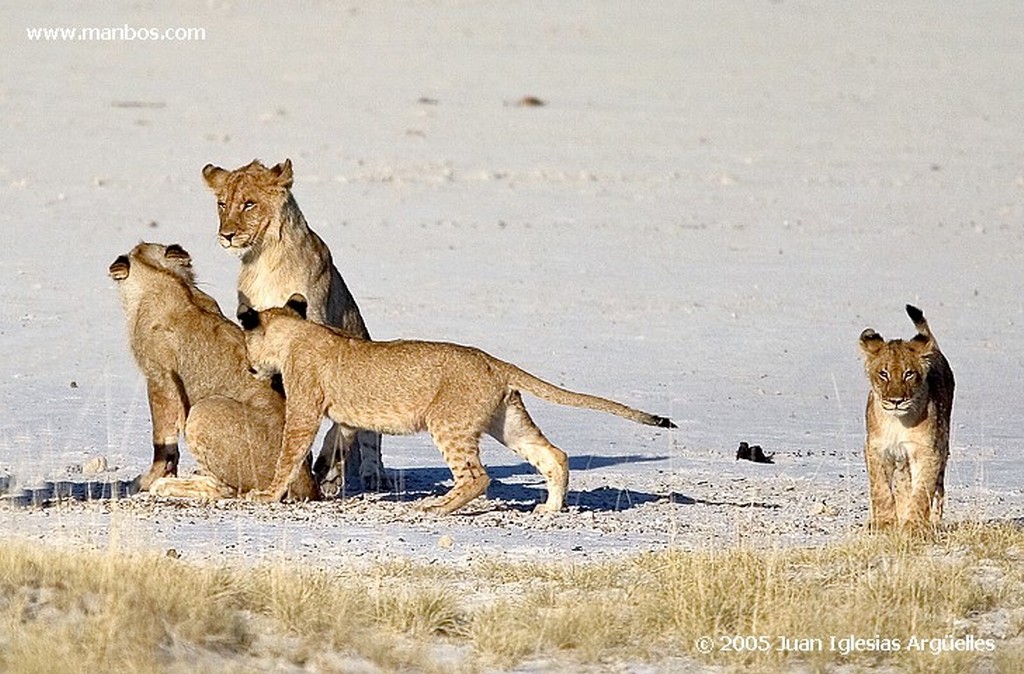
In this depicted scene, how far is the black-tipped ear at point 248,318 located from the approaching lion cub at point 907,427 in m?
2.85

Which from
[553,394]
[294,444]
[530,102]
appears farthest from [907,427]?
[530,102]

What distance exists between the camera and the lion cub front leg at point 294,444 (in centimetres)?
977

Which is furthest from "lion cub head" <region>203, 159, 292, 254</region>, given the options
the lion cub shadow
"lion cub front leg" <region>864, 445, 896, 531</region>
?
"lion cub front leg" <region>864, 445, 896, 531</region>

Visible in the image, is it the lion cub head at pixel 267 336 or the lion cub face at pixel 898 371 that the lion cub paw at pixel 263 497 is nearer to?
the lion cub head at pixel 267 336

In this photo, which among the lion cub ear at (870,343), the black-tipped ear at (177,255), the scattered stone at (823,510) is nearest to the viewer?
the lion cub ear at (870,343)

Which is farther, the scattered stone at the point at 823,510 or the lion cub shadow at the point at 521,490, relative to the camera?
the lion cub shadow at the point at 521,490

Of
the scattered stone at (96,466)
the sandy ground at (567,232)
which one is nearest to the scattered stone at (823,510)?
the sandy ground at (567,232)

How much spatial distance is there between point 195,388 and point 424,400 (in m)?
→ 1.31

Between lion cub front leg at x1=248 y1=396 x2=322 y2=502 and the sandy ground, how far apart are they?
174 mm

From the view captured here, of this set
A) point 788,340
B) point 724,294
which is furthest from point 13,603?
point 724,294

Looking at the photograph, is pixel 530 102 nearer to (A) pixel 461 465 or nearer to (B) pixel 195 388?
(B) pixel 195 388

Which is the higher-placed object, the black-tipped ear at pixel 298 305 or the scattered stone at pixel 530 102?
the scattered stone at pixel 530 102

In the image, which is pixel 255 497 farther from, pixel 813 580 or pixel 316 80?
pixel 316 80

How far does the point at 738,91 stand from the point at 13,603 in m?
28.6
